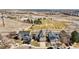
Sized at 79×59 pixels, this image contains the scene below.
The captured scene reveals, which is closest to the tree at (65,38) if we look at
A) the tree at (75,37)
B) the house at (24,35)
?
the tree at (75,37)

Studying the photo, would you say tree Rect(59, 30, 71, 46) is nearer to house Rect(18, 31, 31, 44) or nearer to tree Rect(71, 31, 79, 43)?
tree Rect(71, 31, 79, 43)

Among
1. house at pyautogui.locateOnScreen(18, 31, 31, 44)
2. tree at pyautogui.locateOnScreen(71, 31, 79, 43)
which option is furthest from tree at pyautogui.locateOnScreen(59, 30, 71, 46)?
house at pyautogui.locateOnScreen(18, 31, 31, 44)

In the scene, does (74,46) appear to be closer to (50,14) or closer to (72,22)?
(72,22)

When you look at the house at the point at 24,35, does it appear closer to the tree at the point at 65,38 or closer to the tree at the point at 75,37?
the tree at the point at 65,38

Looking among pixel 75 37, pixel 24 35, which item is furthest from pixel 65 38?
pixel 24 35

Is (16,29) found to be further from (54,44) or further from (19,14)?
(54,44)

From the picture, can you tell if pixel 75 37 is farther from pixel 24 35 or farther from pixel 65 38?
pixel 24 35

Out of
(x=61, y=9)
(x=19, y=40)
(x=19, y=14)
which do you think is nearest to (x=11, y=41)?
(x=19, y=40)
